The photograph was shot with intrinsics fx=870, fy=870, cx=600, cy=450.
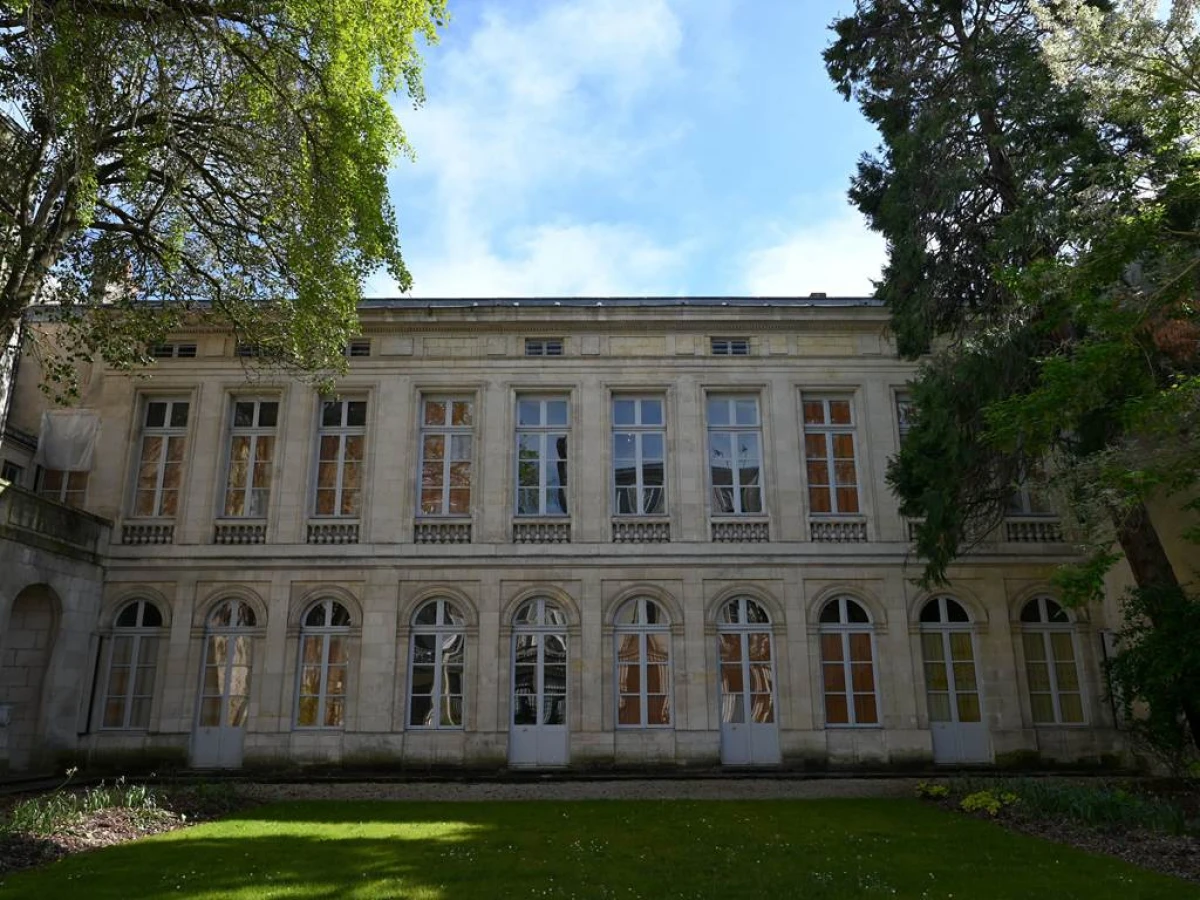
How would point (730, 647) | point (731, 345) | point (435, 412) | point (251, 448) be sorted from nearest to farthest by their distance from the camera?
point (730, 647)
point (251, 448)
point (435, 412)
point (731, 345)

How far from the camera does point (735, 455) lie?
16859 millimetres

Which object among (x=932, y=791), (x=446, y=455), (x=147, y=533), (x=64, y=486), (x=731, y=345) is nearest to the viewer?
(x=932, y=791)

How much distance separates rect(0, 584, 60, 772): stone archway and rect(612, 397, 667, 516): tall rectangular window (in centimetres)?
1004

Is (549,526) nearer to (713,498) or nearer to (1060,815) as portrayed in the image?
(713,498)

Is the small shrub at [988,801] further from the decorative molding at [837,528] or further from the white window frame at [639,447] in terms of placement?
the white window frame at [639,447]

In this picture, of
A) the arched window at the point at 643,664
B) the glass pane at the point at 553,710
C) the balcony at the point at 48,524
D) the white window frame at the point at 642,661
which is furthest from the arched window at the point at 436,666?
the balcony at the point at 48,524

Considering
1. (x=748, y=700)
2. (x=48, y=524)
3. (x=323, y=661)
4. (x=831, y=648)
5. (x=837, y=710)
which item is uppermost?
(x=48, y=524)

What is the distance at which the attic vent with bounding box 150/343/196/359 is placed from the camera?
1712 centimetres

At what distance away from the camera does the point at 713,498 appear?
54.3ft

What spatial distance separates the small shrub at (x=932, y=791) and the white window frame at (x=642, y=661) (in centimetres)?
450

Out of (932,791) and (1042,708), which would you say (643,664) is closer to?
(932,791)

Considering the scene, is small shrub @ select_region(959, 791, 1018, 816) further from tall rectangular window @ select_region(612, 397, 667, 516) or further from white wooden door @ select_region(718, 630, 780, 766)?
tall rectangular window @ select_region(612, 397, 667, 516)

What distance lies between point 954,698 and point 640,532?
6.35 m

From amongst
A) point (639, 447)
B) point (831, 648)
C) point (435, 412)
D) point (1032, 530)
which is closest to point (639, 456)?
point (639, 447)
